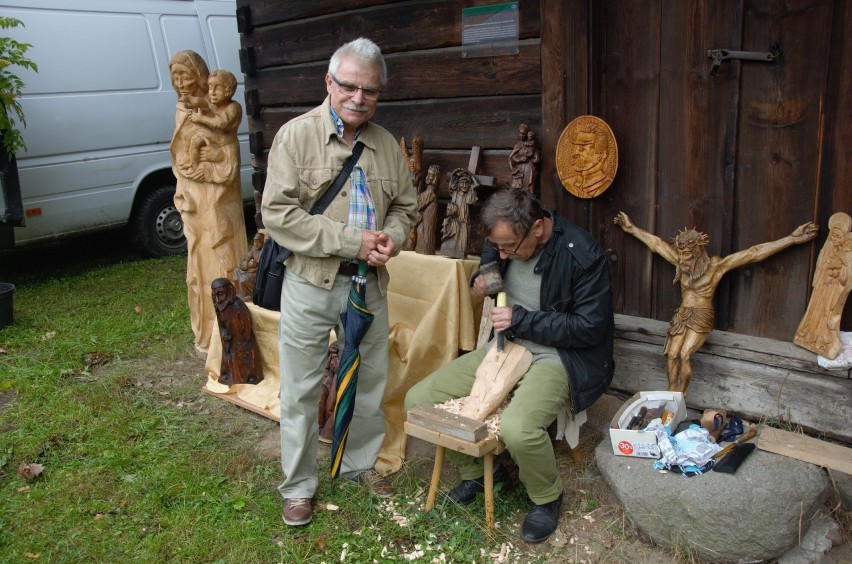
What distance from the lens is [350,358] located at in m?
3.19

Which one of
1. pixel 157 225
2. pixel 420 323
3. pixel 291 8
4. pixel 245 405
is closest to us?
pixel 420 323

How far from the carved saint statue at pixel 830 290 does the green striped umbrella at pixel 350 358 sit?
1.88 meters

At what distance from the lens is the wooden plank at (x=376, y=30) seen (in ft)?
13.6

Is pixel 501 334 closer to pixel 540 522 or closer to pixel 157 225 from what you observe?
pixel 540 522

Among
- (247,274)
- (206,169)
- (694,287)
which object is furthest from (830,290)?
(206,169)

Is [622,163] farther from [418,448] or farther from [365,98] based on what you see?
[418,448]

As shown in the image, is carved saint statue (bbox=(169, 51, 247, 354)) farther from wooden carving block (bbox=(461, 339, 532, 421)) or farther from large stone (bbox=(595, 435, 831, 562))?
large stone (bbox=(595, 435, 831, 562))

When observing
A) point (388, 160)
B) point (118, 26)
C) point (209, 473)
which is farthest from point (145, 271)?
point (388, 160)

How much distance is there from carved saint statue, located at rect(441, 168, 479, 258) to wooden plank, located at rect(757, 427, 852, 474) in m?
1.71

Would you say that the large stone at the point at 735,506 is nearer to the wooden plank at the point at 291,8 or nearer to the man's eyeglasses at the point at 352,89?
the man's eyeglasses at the point at 352,89

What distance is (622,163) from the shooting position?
366 centimetres

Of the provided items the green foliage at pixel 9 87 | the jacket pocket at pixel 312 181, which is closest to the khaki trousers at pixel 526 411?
the jacket pocket at pixel 312 181

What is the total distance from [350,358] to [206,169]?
232 centimetres

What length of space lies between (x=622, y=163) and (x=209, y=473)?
8.41 ft
